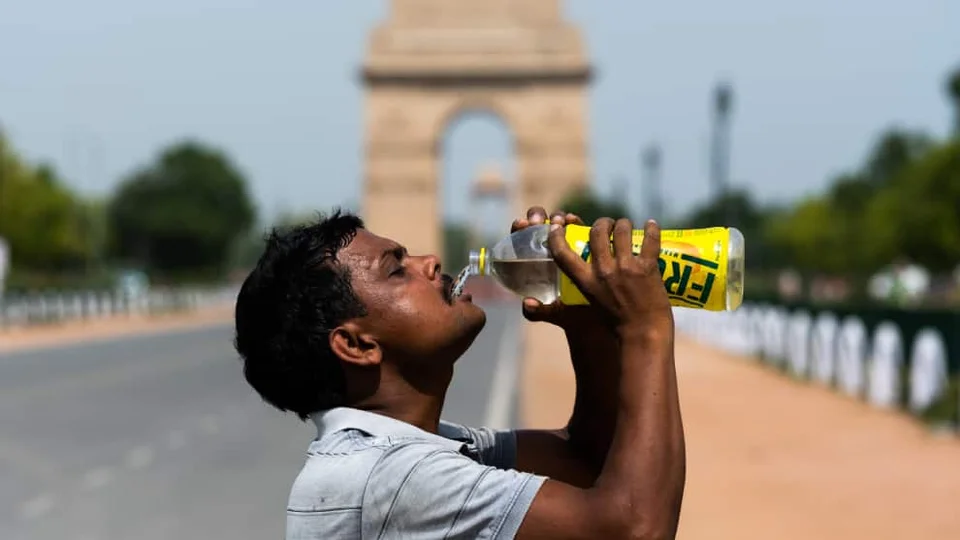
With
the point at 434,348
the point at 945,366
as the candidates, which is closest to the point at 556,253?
the point at 434,348

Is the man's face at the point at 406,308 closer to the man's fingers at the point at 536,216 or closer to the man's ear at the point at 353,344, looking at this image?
the man's ear at the point at 353,344

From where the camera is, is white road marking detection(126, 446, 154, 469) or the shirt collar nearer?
the shirt collar

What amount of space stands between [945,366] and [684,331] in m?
27.0

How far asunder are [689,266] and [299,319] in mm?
648

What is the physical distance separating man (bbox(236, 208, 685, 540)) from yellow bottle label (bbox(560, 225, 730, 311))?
0.06 metres

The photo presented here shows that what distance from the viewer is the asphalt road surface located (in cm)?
877

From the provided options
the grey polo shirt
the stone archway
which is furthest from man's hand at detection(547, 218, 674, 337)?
the stone archway

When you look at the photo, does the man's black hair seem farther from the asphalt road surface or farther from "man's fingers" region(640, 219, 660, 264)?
the asphalt road surface

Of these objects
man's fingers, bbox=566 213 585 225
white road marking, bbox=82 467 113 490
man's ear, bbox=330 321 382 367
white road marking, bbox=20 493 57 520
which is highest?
man's fingers, bbox=566 213 585 225

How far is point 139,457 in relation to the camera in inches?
467

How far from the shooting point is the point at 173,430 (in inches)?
554

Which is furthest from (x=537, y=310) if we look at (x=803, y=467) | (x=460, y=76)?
(x=460, y=76)

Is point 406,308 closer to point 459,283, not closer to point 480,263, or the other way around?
point 459,283

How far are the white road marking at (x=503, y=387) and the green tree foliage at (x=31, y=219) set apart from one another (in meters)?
28.3
